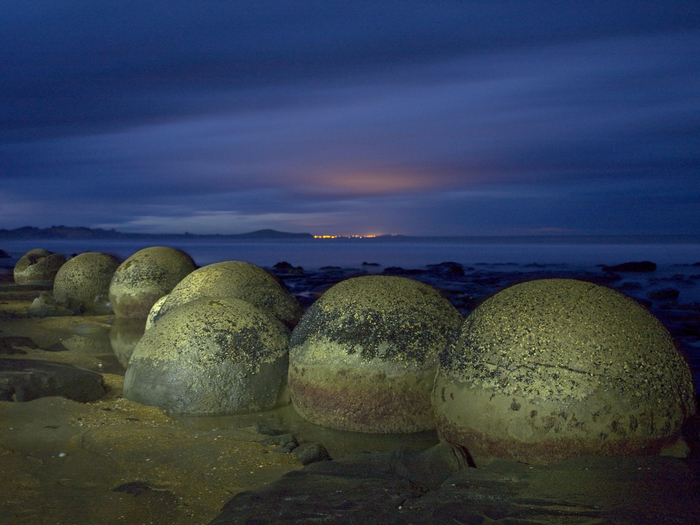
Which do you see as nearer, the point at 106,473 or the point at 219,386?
the point at 106,473

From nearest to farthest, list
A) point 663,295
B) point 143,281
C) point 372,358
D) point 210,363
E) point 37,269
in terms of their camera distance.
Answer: point 372,358 → point 210,363 → point 143,281 → point 663,295 → point 37,269

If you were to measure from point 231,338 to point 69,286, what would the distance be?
1073cm

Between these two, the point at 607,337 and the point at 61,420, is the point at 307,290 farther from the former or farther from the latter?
the point at 607,337

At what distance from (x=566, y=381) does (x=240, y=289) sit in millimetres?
5346

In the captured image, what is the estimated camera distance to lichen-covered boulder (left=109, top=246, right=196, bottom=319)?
12859mm

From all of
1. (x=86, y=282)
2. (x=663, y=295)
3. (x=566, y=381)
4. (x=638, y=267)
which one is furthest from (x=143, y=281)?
(x=638, y=267)

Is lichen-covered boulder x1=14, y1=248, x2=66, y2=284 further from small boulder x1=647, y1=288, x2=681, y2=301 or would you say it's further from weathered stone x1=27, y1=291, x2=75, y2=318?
small boulder x1=647, y1=288, x2=681, y2=301

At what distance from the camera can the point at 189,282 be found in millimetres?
8883

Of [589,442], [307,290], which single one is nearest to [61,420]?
[589,442]

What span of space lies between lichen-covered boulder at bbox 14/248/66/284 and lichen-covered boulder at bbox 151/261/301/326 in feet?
46.7

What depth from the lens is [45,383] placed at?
20.5ft

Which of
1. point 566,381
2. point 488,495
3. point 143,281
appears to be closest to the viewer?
point 488,495

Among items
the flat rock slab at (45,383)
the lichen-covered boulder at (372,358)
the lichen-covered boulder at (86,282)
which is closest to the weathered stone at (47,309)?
the lichen-covered boulder at (86,282)

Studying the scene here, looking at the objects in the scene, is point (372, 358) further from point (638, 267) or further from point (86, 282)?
point (638, 267)
